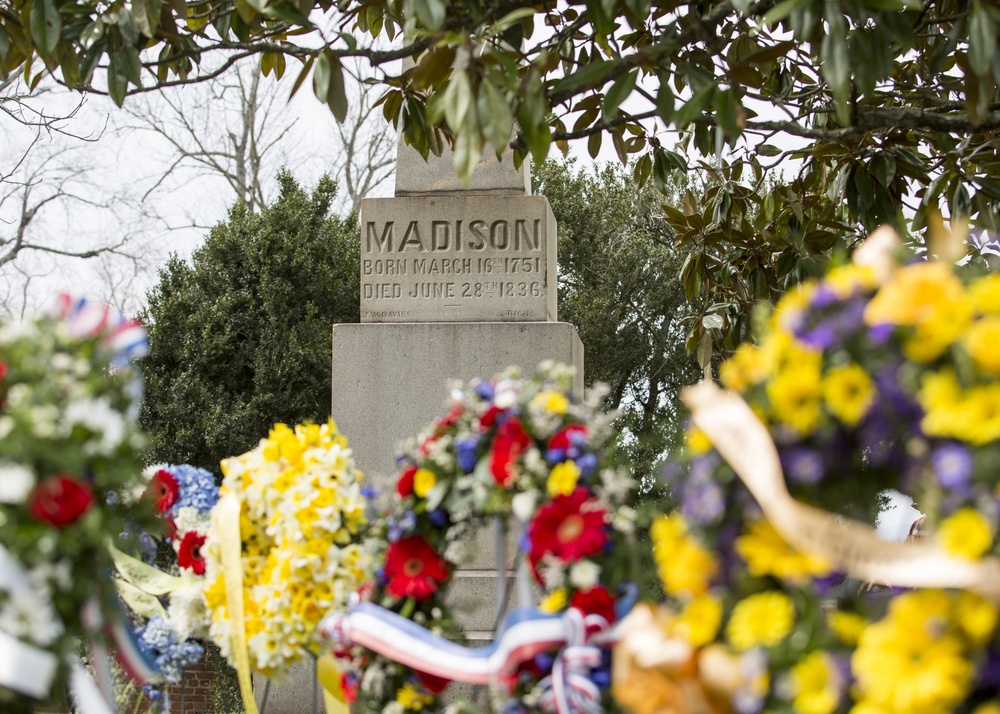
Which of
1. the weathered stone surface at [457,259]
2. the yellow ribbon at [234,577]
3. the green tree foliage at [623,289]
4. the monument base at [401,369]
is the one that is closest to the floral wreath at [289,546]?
the yellow ribbon at [234,577]

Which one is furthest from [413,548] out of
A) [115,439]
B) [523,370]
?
[523,370]

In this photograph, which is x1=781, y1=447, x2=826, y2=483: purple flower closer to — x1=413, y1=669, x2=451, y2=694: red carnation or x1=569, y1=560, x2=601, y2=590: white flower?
x1=569, y1=560, x2=601, y2=590: white flower

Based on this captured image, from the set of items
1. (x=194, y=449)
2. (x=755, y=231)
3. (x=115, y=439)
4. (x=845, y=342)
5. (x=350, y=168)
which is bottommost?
(x=194, y=449)

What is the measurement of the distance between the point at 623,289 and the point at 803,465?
16735mm

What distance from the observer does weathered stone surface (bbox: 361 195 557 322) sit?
17.6 feet

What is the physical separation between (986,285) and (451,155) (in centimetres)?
413

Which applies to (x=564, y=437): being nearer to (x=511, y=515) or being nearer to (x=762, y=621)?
(x=511, y=515)

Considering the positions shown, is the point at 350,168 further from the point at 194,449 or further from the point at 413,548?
the point at 413,548

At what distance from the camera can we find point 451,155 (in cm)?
556

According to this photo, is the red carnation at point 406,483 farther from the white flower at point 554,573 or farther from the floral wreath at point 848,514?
the floral wreath at point 848,514

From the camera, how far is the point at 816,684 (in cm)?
166

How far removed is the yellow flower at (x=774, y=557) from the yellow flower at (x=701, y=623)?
0.33ft

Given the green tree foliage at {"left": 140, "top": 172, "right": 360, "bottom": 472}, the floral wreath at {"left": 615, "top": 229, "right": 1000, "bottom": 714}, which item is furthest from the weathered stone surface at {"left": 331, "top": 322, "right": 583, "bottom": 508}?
the green tree foliage at {"left": 140, "top": 172, "right": 360, "bottom": 472}

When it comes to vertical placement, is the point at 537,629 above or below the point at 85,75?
below
